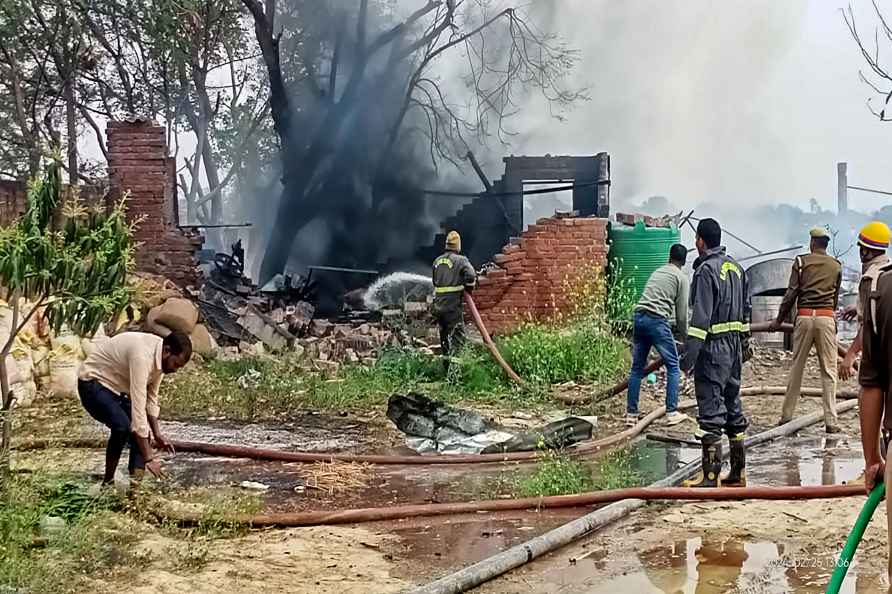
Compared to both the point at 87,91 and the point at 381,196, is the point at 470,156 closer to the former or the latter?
the point at 381,196

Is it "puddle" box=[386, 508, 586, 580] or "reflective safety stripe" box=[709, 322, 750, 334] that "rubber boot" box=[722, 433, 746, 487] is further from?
"puddle" box=[386, 508, 586, 580]

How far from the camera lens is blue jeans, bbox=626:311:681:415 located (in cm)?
865

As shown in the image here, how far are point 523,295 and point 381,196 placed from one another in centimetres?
823

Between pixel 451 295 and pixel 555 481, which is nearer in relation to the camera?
pixel 555 481

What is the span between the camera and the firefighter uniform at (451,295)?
37.5 ft

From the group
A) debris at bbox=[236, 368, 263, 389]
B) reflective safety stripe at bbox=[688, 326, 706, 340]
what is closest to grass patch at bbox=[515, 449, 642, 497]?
reflective safety stripe at bbox=[688, 326, 706, 340]

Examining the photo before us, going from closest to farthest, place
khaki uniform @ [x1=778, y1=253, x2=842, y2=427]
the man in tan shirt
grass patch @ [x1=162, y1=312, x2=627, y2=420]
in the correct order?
the man in tan shirt, khaki uniform @ [x1=778, y1=253, x2=842, y2=427], grass patch @ [x1=162, y1=312, x2=627, y2=420]

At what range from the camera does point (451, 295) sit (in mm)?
11461

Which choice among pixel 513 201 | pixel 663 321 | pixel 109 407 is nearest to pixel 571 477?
pixel 663 321

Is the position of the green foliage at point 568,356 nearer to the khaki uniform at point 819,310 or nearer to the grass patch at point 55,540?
the khaki uniform at point 819,310

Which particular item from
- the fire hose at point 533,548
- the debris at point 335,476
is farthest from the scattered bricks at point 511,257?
the fire hose at point 533,548

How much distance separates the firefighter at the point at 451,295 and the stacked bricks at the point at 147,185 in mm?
4469

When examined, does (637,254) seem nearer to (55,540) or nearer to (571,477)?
(571,477)

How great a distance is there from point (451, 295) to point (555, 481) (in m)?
5.33
